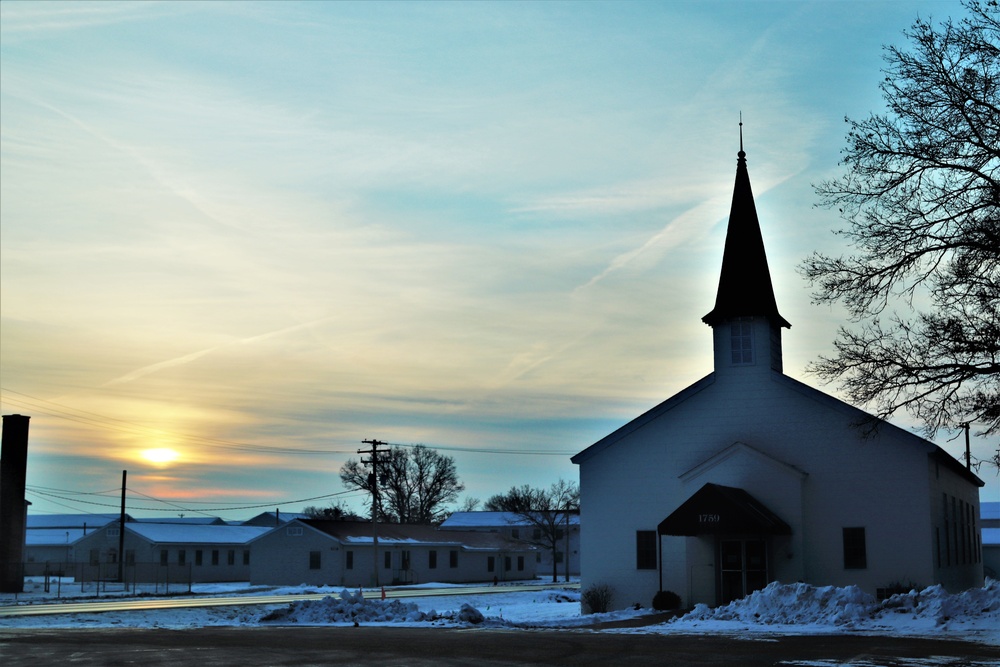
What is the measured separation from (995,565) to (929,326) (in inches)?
2182

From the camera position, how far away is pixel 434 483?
127m

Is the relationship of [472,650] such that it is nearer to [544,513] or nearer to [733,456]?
[733,456]

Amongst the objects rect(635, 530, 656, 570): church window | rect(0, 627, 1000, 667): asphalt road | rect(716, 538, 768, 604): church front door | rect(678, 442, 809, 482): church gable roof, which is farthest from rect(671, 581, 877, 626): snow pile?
rect(635, 530, 656, 570): church window

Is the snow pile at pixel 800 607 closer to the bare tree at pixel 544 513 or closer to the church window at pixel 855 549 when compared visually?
the church window at pixel 855 549

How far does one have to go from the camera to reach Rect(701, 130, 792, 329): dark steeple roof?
3703 centimetres

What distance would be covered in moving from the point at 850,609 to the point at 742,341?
1247 cm

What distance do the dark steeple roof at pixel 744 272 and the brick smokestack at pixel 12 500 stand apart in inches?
1754

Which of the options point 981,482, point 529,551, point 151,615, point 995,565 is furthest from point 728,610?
point 529,551

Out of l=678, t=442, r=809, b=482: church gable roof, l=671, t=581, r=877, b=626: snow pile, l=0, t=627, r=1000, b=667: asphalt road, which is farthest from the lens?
l=678, t=442, r=809, b=482: church gable roof

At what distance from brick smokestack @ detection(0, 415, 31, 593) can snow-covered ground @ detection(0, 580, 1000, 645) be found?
29.4 meters

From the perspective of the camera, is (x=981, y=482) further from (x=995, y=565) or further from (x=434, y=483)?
(x=434, y=483)

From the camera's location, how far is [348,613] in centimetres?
3156

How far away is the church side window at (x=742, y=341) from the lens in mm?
36531

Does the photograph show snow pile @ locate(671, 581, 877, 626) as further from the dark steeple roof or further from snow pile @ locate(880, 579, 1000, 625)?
the dark steeple roof
